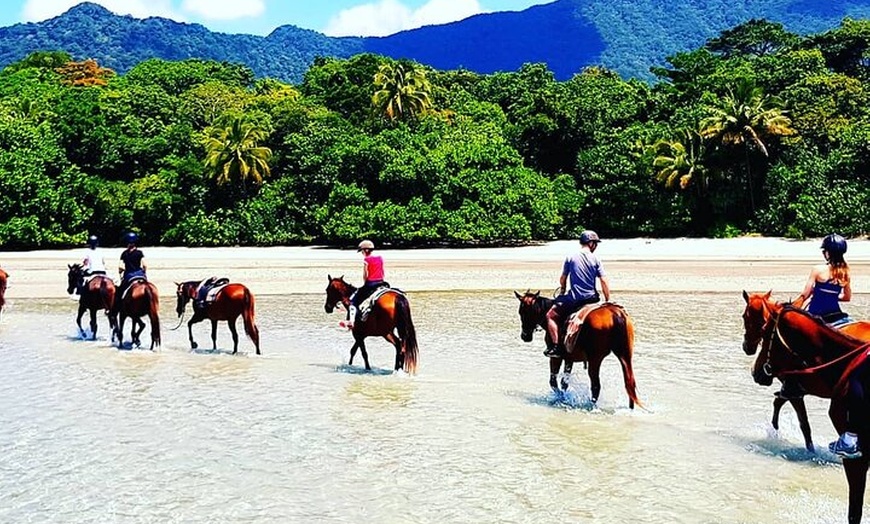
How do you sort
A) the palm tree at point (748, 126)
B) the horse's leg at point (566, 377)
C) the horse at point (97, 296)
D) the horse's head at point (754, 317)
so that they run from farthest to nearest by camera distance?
1. the palm tree at point (748, 126)
2. the horse at point (97, 296)
3. the horse's leg at point (566, 377)
4. the horse's head at point (754, 317)

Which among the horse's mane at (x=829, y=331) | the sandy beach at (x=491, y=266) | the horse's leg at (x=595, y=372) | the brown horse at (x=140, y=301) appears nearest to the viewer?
the horse's mane at (x=829, y=331)

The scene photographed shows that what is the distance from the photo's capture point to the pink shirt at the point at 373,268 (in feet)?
45.3

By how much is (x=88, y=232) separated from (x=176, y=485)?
4801cm

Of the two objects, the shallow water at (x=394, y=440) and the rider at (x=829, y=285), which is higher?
the rider at (x=829, y=285)

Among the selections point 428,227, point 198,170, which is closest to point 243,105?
point 198,170

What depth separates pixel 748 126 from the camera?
163ft

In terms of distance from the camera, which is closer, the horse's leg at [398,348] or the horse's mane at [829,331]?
the horse's mane at [829,331]

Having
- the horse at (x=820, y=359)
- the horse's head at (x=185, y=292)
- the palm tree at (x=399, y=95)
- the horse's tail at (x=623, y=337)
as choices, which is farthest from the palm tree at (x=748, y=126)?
the horse at (x=820, y=359)

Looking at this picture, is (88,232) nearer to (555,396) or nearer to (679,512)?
(555,396)

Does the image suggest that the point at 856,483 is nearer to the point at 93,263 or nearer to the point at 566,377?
the point at 566,377

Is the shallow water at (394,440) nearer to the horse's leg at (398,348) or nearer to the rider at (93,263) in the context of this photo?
the horse's leg at (398,348)

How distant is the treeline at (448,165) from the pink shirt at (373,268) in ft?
112

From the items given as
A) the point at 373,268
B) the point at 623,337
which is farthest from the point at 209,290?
the point at 623,337

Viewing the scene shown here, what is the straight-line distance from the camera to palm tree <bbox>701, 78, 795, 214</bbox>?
163 ft
